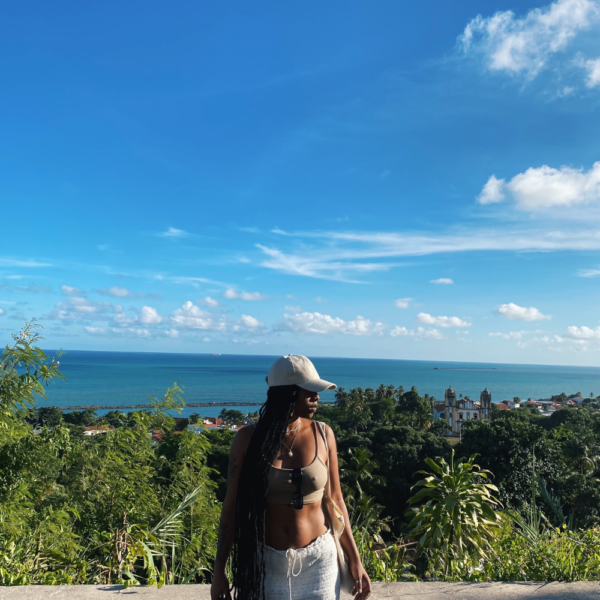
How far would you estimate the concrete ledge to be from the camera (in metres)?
2.09

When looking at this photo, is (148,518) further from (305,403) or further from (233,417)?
(233,417)

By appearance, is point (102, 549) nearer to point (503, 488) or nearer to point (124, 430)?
point (124, 430)

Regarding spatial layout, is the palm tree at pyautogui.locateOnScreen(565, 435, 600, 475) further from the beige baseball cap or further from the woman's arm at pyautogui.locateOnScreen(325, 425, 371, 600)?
the beige baseball cap

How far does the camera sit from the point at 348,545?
73.0 inches

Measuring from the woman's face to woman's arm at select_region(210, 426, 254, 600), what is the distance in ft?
0.61

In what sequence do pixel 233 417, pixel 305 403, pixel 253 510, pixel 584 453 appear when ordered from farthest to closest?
pixel 233 417, pixel 584 453, pixel 305 403, pixel 253 510

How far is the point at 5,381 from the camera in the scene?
350 centimetres

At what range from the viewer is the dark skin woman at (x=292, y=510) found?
5.46 ft

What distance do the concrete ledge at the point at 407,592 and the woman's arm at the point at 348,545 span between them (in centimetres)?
49

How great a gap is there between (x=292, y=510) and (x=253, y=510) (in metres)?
0.14

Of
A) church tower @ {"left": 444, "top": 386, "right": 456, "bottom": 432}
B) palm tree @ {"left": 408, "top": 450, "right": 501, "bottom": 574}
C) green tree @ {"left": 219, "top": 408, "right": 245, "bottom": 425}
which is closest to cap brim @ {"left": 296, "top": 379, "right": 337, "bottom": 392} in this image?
palm tree @ {"left": 408, "top": 450, "right": 501, "bottom": 574}

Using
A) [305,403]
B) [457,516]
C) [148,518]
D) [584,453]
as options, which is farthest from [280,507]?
[584,453]

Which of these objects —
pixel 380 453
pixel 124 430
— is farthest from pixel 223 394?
pixel 124 430

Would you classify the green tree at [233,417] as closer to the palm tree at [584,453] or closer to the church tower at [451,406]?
the church tower at [451,406]
